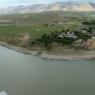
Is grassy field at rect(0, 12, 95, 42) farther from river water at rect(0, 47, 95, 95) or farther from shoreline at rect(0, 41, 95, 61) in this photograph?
river water at rect(0, 47, 95, 95)

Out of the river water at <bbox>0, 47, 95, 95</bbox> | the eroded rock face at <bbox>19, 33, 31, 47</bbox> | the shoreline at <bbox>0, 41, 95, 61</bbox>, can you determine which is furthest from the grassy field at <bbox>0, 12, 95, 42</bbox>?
the river water at <bbox>0, 47, 95, 95</bbox>

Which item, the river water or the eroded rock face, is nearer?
the river water

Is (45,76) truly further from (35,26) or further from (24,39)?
(35,26)

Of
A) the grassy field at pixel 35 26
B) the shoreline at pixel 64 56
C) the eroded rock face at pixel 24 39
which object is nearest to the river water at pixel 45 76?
the shoreline at pixel 64 56

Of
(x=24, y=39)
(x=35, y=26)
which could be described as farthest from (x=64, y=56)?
(x=35, y=26)

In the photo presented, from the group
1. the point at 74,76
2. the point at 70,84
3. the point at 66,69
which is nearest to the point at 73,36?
the point at 66,69

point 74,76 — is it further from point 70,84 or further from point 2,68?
point 2,68
